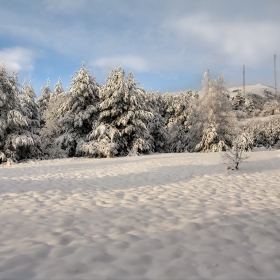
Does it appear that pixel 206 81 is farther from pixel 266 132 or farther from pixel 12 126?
pixel 12 126

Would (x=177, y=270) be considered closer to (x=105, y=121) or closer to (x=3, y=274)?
(x=3, y=274)

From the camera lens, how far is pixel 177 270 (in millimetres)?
2631

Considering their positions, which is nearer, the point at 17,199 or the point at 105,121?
the point at 17,199

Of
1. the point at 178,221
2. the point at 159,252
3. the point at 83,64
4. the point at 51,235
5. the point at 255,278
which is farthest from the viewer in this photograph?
the point at 83,64

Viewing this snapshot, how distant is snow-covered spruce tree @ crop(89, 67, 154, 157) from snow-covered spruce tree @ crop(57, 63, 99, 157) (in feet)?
3.29

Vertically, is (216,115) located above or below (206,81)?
below

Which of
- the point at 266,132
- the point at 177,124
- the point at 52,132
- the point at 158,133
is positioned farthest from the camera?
the point at 266,132

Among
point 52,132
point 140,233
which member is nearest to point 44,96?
point 52,132

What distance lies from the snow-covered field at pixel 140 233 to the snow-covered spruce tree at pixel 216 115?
17.0 m

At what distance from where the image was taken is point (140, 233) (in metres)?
3.83

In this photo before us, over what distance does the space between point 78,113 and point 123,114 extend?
4157mm

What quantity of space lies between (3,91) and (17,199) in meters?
14.0

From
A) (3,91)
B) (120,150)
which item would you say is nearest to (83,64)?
(3,91)

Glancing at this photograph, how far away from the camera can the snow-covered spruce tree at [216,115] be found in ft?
78.7
